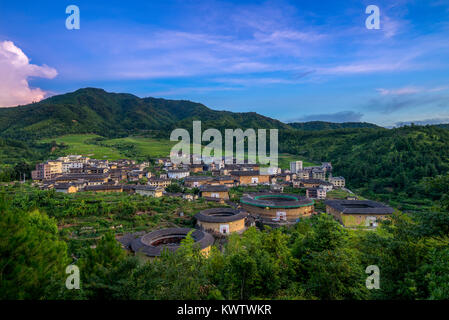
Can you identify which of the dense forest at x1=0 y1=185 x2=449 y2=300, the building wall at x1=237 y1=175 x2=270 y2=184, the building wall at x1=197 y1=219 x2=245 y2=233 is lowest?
the building wall at x1=197 y1=219 x2=245 y2=233

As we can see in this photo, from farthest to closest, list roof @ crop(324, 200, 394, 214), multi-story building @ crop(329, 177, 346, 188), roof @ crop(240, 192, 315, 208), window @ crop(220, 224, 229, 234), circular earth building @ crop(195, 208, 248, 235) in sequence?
1. multi-story building @ crop(329, 177, 346, 188)
2. roof @ crop(240, 192, 315, 208)
3. roof @ crop(324, 200, 394, 214)
4. window @ crop(220, 224, 229, 234)
5. circular earth building @ crop(195, 208, 248, 235)

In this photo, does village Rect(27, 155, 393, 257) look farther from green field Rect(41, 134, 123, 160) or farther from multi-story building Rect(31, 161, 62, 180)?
green field Rect(41, 134, 123, 160)

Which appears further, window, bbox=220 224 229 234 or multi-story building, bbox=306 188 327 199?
multi-story building, bbox=306 188 327 199

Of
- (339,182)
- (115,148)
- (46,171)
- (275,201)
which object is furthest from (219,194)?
(115,148)

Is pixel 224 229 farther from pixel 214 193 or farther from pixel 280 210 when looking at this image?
pixel 214 193

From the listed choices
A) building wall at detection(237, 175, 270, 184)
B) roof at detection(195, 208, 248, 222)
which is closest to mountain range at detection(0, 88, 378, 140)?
building wall at detection(237, 175, 270, 184)

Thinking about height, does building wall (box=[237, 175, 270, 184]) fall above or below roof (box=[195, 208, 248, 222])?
above

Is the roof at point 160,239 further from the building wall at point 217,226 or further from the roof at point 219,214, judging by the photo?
the roof at point 219,214

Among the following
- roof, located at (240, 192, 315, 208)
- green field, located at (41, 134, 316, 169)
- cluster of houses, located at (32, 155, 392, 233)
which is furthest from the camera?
green field, located at (41, 134, 316, 169)
